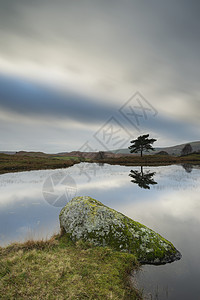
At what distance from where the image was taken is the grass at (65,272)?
4348 millimetres

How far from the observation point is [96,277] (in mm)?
5090

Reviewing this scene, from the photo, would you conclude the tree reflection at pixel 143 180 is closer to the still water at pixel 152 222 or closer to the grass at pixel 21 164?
the still water at pixel 152 222

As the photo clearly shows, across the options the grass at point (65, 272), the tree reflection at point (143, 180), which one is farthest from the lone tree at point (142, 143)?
the grass at point (65, 272)

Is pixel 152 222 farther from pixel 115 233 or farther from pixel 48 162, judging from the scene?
pixel 48 162

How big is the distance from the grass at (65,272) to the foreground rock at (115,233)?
44cm

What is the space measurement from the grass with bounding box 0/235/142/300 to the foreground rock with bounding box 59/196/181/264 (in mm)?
441

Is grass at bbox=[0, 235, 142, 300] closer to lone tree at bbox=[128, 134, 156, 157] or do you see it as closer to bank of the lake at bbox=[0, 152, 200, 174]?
bank of the lake at bbox=[0, 152, 200, 174]

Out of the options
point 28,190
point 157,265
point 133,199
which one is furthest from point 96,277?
point 28,190

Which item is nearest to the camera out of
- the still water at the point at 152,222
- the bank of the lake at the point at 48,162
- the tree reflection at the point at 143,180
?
the still water at the point at 152,222

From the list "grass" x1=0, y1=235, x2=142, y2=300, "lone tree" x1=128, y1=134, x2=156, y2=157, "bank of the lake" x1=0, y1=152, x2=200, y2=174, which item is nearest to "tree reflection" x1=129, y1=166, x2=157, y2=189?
"grass" x1=0, y1=235, x2=142, y2=300

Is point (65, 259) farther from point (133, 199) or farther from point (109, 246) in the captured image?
point (133, 199)

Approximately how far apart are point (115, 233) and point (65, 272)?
9.28 feet

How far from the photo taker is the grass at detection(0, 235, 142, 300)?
14.3 ft

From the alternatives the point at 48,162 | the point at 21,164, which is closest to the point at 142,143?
the point at 48,162
